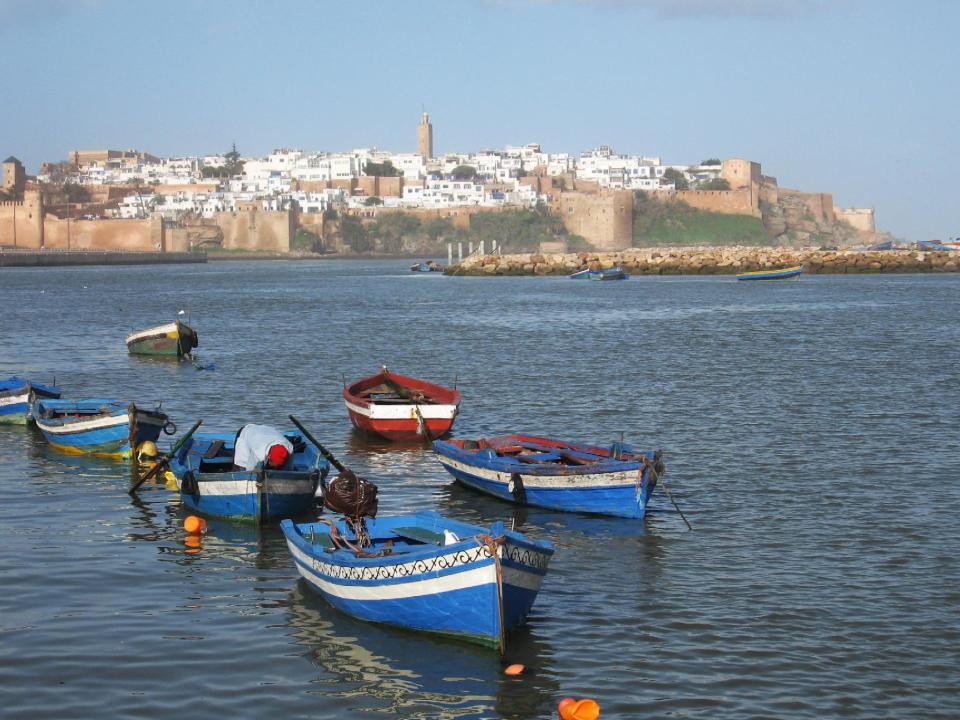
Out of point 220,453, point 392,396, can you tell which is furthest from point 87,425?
point 392,396

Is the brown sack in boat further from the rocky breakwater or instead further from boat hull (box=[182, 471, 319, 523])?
the rocky breakwater

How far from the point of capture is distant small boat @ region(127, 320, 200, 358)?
35.5m

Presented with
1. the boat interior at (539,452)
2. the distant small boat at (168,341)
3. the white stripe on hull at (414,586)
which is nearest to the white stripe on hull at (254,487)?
the boat interior at (539,452)

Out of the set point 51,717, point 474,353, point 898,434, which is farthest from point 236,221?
point 51,717

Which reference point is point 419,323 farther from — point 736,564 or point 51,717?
point 51,717

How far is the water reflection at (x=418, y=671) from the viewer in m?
9.70

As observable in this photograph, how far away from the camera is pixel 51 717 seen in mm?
9445

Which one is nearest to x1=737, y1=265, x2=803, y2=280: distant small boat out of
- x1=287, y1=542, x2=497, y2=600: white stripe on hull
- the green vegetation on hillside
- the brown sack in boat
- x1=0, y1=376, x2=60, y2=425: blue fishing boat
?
x1=0, y1=376, x2=60, y2=425: blue fishing boat

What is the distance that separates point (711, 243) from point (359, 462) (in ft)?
496

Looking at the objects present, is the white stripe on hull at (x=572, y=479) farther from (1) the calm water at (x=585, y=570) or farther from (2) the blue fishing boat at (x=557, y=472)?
(1) the calm water at (x=585, y=570)

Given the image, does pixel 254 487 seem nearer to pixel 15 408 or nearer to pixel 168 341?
pixel 15 408

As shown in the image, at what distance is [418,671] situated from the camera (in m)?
10.4

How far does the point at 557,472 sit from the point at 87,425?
305 inches

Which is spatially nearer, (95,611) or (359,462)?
(95,611)
